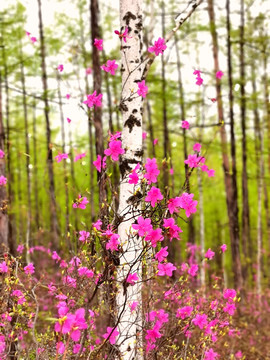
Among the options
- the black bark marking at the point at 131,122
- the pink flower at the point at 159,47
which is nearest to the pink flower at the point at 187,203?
the black bark marking at the point at 131,122

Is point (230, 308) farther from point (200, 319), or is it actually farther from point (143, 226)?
point (143, 226)

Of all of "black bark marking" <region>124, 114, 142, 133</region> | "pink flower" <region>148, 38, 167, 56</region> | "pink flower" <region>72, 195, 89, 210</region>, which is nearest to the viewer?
"pink flower" <region>72, 195, 89, 210</region>

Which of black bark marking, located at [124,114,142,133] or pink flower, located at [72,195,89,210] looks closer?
pink flower, located at [72,195,89,210]

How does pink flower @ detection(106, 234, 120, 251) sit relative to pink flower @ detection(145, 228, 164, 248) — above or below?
below

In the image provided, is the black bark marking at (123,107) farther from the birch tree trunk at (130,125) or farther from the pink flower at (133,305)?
the pink flower at (133,305)

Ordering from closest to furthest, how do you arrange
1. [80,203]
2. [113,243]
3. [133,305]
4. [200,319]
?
[113,243], [80,203], [133,305], [200,319]

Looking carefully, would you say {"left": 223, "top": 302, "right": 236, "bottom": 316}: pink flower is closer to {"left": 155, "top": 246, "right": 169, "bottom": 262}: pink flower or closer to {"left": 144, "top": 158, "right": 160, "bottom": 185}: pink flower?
{"left": 155, "top": 246, "right": 169, "bottom": 262}: pink flower

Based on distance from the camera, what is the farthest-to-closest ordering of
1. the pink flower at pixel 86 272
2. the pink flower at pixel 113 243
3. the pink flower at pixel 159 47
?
the pink flower at pixel 159 47 → the pink flower at pixel 86 272 → the pink flower at pixel 113 243

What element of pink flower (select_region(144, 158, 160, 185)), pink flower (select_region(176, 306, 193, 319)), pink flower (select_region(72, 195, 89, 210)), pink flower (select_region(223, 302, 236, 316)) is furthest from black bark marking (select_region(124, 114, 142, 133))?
pink flower (select_region(223, 302, 236, 316))

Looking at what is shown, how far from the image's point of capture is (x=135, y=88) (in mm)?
4055

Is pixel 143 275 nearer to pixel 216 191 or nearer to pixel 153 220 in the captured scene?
pixel 153 220

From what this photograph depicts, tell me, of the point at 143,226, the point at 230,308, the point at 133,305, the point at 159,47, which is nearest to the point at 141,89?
the point at 159,47

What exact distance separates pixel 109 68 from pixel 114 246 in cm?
184

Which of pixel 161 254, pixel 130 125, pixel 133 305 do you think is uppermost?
pixel 130 125
